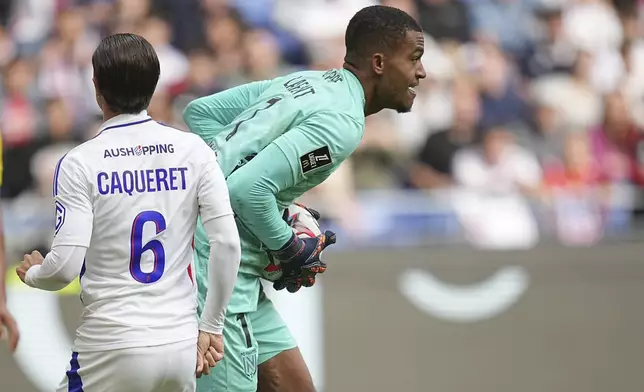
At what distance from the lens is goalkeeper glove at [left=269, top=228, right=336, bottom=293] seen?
4.15 m

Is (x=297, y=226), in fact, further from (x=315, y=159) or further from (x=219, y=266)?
(x=219, y=266)

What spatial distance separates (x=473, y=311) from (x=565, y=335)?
654 millimetres

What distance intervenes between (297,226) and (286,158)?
52 cm

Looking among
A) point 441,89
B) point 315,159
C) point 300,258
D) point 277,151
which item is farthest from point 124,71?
point 441,89

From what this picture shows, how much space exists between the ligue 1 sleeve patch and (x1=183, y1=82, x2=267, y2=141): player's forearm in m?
0.67

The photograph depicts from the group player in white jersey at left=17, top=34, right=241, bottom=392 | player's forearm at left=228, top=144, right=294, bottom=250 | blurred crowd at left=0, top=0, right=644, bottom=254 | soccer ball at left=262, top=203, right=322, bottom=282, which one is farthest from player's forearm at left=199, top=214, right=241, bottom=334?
blurred crowd at left=0, top=0, right=644, bottom=254

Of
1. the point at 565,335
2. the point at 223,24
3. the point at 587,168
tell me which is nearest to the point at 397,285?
the point at 565,335

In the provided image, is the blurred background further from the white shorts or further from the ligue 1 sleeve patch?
the white shorts

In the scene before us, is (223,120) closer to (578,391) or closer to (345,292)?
(345,292)

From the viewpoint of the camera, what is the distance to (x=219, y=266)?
3.61m

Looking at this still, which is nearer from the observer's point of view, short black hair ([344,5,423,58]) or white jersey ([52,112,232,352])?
white jersey ([52,112,232,352])

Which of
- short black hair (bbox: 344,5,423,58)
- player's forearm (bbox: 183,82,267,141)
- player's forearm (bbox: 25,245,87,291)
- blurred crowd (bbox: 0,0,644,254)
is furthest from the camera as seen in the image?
blurred crowd (bbox: 0,0,644,254)

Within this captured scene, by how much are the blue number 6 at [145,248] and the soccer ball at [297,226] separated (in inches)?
31.7

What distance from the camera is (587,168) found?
921 cm
